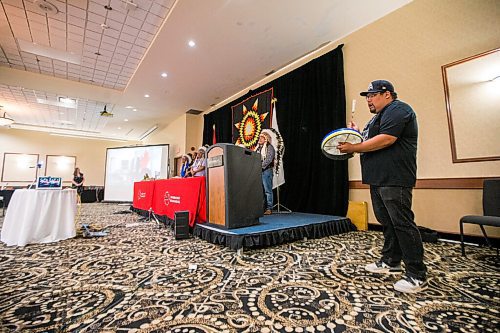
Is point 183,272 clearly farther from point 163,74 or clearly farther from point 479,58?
point 163,74

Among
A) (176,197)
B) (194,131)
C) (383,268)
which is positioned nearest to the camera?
(383,268)

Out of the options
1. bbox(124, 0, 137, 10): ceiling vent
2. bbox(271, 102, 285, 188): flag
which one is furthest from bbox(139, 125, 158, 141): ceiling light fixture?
bbox(271, 102, 285, 188): flag

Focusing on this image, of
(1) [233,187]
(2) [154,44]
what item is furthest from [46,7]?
(1) [233,187]

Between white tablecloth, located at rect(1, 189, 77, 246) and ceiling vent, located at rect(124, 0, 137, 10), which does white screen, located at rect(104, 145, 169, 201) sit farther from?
white tablecloth, located at rect(1, 189, 77, 246)

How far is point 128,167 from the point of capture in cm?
970

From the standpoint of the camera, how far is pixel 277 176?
4.20 m

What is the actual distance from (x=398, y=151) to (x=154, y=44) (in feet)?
15.4

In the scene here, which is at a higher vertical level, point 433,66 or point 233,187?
point 433,66

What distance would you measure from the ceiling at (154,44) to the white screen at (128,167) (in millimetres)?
2491

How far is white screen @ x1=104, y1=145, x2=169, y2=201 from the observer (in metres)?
9.24

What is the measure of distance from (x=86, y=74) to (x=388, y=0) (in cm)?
676

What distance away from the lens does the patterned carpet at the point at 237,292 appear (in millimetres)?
1001

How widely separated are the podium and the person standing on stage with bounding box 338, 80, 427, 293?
117 cm

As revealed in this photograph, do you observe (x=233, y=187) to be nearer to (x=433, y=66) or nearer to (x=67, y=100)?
(x=433, y=66)
